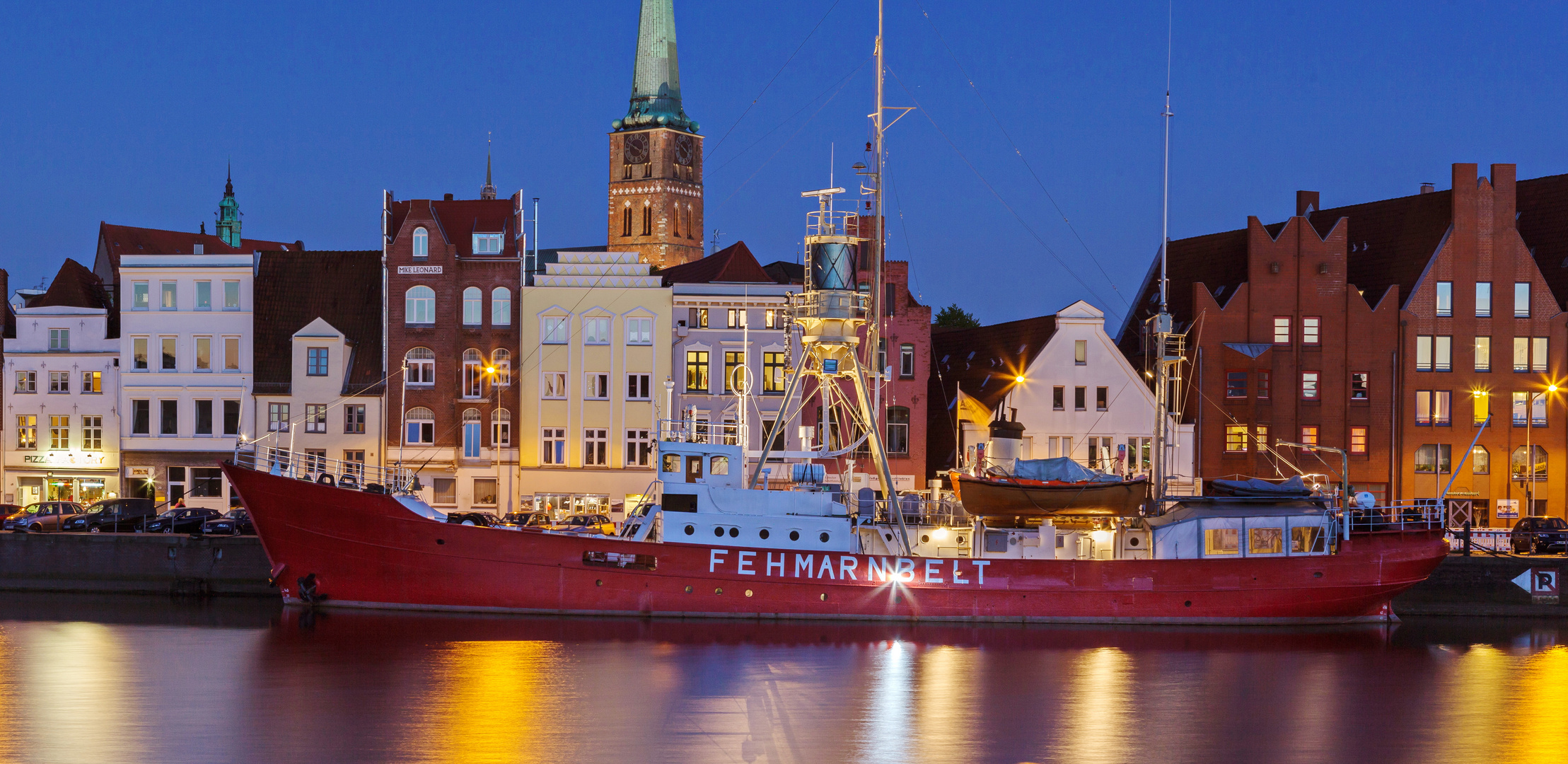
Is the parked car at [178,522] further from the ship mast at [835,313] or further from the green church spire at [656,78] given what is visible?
the green church spire at [656,78]

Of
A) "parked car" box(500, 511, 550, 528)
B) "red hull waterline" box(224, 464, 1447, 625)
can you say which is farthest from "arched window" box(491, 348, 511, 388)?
"red hull waterline" box(224, 464, 1447, 625)

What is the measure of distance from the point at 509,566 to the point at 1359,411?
1227 inches

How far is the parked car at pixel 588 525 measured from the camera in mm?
40362

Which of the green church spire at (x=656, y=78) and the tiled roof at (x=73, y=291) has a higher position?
the green church spire at (x=656, y=78)

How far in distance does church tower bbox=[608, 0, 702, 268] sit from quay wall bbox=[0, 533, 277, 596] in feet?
259

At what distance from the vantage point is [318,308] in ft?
178

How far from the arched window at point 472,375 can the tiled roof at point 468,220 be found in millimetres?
3397

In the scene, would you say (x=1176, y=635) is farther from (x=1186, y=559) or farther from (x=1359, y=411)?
(x=1359, y=411)

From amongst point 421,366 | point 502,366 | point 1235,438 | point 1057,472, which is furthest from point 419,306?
point 1235,438

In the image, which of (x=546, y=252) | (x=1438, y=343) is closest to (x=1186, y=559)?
(x=1438, y=343)

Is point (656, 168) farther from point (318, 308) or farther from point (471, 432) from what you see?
point (471, 432)

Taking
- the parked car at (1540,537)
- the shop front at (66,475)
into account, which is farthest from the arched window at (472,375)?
the parked car at (1540,537)

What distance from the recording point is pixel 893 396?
5172 cm

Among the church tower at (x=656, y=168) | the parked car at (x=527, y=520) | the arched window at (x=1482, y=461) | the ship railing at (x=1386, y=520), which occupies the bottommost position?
the parked car at (x=527, y=520)
